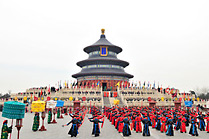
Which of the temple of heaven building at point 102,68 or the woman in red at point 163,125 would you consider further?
the temple of heaven building at point 102,68

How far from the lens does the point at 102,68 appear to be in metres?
55.1

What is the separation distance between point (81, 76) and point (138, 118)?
43.1 metres

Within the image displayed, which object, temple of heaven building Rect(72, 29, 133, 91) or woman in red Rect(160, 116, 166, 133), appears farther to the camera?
temple of heaven building Rect(72, 29, 133, 91)

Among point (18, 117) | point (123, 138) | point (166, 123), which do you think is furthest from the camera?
point (166, 123)

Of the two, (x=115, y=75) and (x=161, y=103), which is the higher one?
(x=115, y=75)

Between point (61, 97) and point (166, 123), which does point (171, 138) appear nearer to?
point (166, 123)

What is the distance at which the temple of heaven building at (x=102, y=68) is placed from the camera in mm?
52625

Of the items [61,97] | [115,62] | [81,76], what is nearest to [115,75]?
[115,62]

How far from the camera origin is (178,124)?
49.8 feet

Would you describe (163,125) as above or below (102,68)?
below

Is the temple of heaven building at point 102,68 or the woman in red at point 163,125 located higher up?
the temple of heaven building at point 102,68

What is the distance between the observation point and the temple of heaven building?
5262 centimetres

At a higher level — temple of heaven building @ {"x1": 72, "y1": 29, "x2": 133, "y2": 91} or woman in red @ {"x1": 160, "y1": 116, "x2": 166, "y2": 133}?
temple of heaven building @ {"x1": 72, "y1": 29, "x2": 133, "y2": 91}

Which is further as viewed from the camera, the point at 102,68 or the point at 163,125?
the point at 102,68
